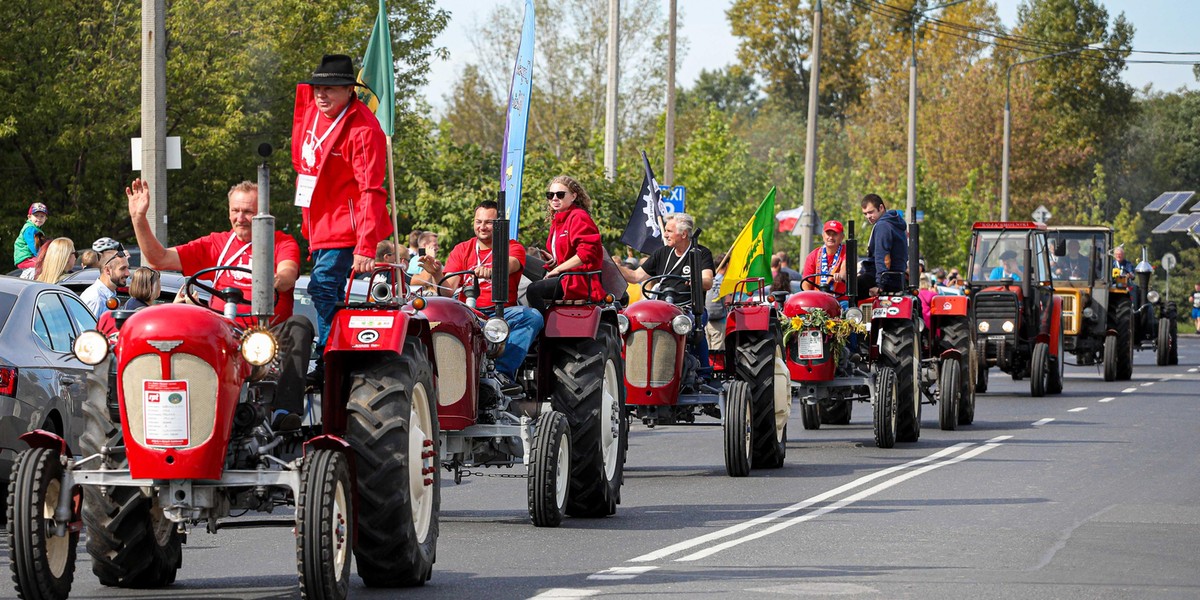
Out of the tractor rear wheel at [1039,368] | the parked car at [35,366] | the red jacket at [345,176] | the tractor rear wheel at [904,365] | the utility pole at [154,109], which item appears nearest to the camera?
the red jacket at [345,176]

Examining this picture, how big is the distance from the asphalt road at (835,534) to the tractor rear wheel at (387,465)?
18cm

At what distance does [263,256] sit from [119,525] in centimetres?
159

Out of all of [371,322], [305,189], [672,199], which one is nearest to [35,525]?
[371,322]

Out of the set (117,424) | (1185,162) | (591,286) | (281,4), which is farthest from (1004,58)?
(117,424)

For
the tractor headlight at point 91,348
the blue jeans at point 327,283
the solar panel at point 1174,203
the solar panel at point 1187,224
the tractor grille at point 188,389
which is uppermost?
the solar panel at point 1174,203

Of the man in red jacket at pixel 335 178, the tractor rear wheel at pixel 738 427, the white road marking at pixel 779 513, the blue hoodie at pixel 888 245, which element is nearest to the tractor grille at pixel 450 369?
the white road marking at pixel 779 513

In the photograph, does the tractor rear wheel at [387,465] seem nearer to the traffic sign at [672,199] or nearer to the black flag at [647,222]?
the black flag at [647,222]

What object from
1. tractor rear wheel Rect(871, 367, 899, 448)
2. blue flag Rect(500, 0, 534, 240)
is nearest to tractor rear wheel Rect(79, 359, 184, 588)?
blue flag Rect(500, 0, 534, 240)

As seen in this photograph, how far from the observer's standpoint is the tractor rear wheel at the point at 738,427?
49.0 feet

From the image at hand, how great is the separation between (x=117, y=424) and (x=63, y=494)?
0.46 meters

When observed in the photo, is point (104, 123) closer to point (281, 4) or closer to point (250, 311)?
point (281, 4)

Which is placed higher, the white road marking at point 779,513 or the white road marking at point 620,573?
the white road marking at point 779,513

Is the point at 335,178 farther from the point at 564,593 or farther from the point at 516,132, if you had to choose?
the point at 516,132

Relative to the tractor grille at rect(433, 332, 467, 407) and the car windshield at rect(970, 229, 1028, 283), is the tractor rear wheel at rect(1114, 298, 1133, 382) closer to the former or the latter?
the car windshield at rect(970, 229, 1028, 283)
